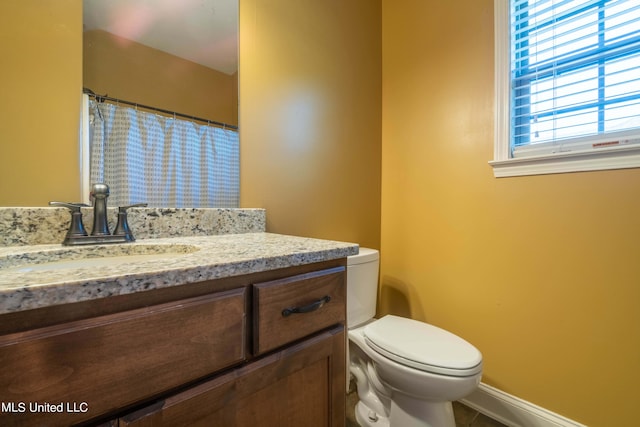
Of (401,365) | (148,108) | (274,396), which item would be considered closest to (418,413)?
(401,365)

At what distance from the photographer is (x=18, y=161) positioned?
78cm

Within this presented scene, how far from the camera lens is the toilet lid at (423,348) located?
945 millimetres

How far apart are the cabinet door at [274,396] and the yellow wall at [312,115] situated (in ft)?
2.43


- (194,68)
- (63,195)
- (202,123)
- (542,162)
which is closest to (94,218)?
(63,195)

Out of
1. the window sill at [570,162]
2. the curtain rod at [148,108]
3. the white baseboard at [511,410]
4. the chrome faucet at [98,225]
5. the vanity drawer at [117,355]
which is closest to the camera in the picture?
the vanity drawer at [117,355]

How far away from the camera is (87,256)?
739mm

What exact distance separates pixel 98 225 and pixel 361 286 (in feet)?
3.57

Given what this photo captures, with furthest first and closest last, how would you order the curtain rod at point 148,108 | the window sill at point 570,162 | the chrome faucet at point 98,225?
the window sill at point 570,162, the curtain rod at point 148,108, the chrome faucet at point 98,225

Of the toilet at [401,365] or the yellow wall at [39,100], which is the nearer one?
the yellow wall at [39,100]

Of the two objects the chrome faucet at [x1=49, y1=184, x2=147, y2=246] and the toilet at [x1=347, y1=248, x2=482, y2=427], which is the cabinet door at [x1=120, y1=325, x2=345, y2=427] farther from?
the chrome faucet at [x1=49, y1=184, x2=147, y2=246]

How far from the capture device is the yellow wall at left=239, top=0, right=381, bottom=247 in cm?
125

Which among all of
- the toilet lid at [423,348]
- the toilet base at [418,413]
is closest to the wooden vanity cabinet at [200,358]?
the toilet lid at [423,348]

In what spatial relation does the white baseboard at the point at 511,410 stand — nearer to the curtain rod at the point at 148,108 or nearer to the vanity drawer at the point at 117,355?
the vanity drawer at the point at 117,355

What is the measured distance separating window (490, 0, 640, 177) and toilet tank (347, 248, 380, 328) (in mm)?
769
